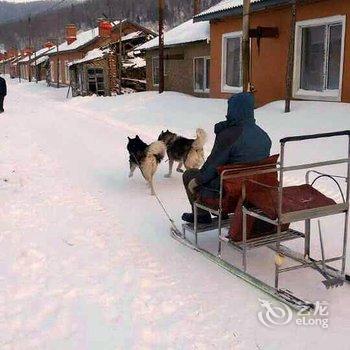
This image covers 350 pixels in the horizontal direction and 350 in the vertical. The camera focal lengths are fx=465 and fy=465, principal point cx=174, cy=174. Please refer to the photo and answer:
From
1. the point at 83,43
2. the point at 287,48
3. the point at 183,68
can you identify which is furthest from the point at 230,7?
the point at 83,43

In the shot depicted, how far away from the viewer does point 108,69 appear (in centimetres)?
3075

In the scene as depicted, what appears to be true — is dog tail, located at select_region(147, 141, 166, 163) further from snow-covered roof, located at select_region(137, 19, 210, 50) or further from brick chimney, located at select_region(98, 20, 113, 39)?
brick chimney, located at select_region(98, 20, 113, 39)

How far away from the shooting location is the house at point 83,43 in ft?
128

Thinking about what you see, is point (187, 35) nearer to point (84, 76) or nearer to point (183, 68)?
point (183, 68)

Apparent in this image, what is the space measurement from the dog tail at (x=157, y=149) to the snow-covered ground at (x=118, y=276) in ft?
1.86

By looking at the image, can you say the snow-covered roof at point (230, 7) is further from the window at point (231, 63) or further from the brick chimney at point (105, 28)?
the brick chimney at point (105, 28)

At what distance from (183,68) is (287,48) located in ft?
26.8

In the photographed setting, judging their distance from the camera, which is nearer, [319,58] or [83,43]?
[319,58]

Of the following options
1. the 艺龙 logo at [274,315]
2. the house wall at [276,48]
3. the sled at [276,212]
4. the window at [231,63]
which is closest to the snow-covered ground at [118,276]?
the 艺龙 logo at [274,315]

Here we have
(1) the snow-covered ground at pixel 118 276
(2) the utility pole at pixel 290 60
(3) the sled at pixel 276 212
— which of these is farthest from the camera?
(2) the utility pole at pixel 290 60

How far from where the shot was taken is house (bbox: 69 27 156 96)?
30.7 metres

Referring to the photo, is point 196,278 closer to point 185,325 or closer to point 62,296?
point 185,325

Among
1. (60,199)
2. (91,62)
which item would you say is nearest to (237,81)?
(60,199)

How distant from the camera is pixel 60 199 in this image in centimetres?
673
